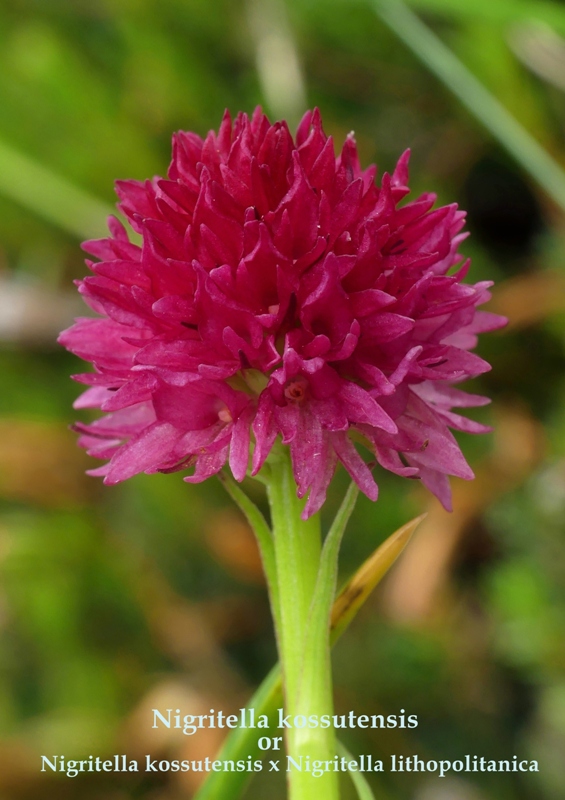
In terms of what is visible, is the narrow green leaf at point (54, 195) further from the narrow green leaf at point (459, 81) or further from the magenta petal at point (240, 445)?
the magenta petal at point (240, 445)

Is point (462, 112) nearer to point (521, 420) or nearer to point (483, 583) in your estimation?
point (521, 420)

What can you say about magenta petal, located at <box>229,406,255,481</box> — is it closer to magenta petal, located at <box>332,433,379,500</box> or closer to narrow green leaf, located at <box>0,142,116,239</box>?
magenta petal, located at <box>332,433,379,500</box>

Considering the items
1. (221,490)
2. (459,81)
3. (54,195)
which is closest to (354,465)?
(459,81)

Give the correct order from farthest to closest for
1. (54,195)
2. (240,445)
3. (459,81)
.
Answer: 1. (54,195)
2. (459,81)
3. (240,445)

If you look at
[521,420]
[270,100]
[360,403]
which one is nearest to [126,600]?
[521,420]

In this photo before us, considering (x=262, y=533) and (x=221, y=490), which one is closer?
(x=262, y=533)

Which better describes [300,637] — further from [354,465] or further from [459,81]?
[459,81]
